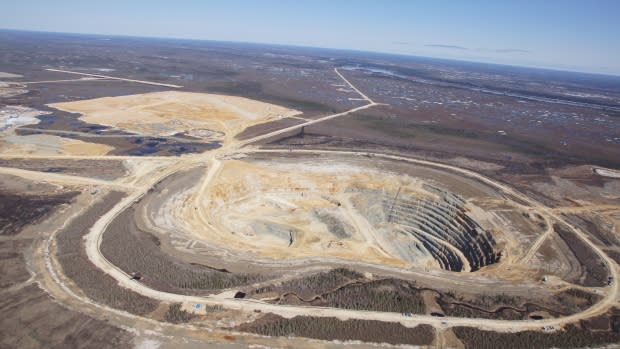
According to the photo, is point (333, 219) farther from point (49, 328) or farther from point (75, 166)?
point (75, 166)

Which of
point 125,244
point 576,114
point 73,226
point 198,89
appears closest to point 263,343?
point 125,244

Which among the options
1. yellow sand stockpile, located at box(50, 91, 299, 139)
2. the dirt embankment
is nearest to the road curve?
the dirt embankment

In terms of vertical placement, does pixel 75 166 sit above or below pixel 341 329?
above

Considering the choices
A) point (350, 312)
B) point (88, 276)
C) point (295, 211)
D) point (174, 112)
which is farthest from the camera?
point (174, 112)

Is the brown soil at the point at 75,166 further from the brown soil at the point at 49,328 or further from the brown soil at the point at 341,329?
the brown soil at the point at 341,329

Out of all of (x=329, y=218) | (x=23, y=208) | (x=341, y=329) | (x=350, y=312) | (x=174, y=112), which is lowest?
(x=329, y=218)

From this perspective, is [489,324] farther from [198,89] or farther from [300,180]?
[198,89]

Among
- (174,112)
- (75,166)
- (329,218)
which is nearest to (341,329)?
(329,218)
